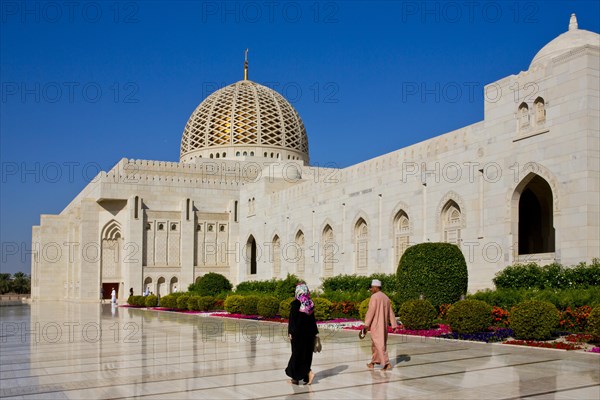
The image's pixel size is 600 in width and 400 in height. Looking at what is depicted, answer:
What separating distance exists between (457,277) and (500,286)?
158 centimetres

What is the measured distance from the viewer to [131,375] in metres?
8.02

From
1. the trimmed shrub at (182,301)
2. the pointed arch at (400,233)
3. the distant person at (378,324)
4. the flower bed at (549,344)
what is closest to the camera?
the distant person at (378,324)

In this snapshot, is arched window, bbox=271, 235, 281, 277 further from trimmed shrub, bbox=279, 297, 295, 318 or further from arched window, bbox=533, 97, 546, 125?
arched window, bbox=533, 97, 546, 125

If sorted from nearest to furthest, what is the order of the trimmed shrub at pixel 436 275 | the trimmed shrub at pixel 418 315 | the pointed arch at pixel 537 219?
the trimmed shrub at pixel 418 315 → the trimmed shrub at pixel 436 275 → the pointed arch at pixel 537 219

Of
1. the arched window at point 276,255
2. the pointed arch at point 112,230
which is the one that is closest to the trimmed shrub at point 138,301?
the arched window at point 276,255

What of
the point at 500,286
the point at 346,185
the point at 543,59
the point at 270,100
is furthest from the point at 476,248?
the point at 270,100

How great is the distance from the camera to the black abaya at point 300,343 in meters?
7.33

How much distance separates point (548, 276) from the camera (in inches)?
577

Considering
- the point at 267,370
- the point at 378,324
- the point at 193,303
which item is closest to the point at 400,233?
the point at 193,303

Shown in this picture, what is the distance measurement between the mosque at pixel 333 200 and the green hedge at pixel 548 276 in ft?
1.23

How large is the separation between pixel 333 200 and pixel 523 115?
1022 cm

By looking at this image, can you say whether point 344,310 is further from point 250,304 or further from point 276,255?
point 276,255

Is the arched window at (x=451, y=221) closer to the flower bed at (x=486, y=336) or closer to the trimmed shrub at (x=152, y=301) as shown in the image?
the flower bed at (x=486, y=336)

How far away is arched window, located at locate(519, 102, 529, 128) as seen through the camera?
1639 cm
